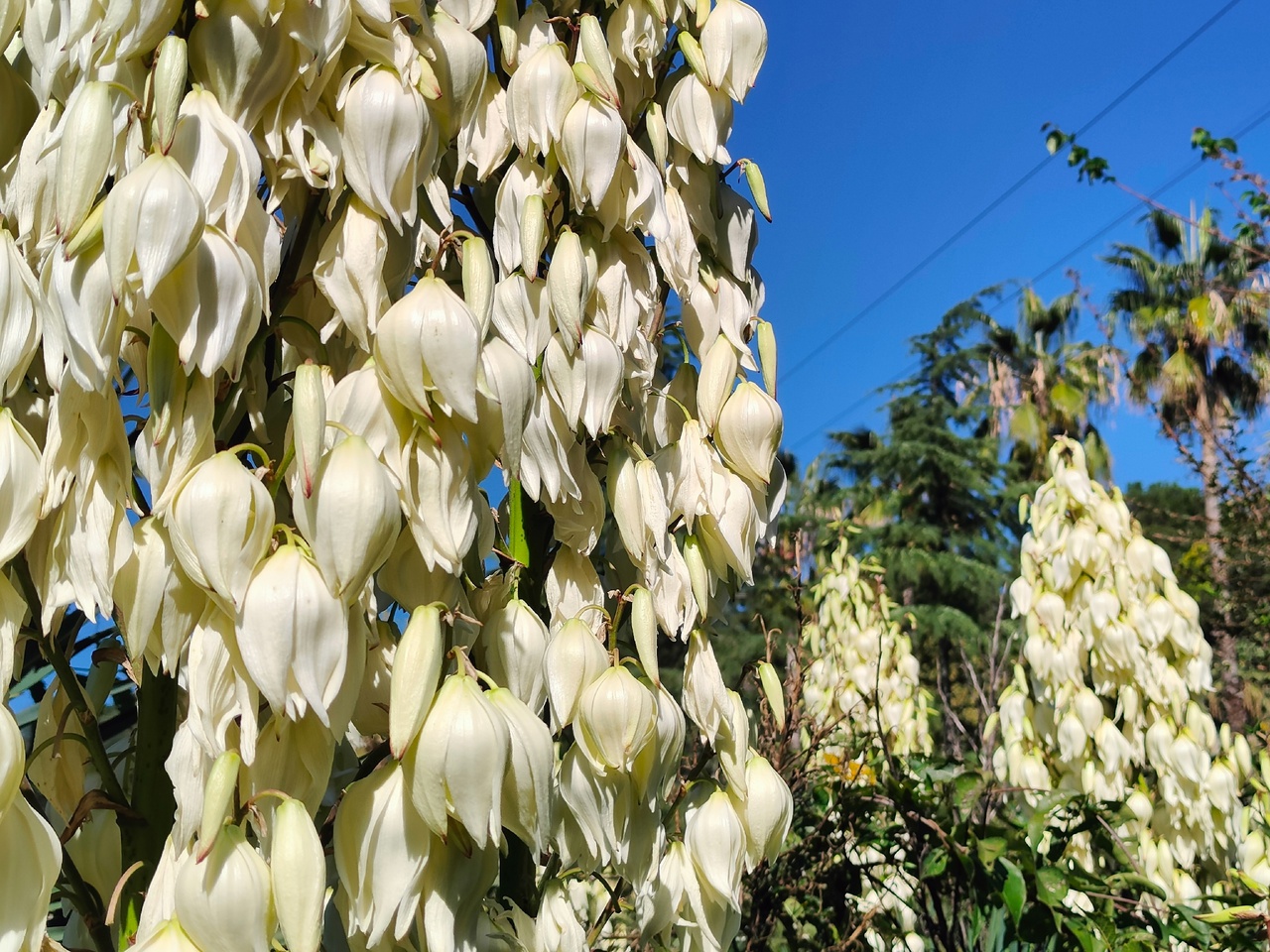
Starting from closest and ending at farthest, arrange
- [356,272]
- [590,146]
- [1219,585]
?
[356,272] → [590,146] → [1219,585]

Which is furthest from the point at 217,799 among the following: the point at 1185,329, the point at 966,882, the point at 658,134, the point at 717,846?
the point at 1185,329

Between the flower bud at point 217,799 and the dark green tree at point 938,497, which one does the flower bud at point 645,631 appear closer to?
the flower bud at point 217,799

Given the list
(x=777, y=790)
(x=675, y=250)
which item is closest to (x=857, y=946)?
(x=777, y=790)

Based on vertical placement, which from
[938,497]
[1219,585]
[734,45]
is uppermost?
[938,497]

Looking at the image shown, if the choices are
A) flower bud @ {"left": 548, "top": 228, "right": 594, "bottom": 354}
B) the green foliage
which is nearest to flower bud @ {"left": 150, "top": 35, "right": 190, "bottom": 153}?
flower bud @ {"left": 548, "top": 228, "right": 594, "bottom": 354}

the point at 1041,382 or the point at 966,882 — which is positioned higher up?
the point at 1041,382

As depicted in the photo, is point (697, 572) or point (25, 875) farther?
point (697, 572)

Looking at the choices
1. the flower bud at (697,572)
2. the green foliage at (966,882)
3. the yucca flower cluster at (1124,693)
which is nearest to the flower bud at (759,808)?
the flower bud at (697,572)

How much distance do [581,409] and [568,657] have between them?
0.50ft

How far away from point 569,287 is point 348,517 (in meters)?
0.23

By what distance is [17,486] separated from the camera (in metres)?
0.44

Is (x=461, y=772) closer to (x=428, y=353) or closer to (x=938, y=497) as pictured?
(x=428, y=353)

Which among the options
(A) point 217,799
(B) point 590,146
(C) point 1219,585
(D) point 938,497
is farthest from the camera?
(D) point 938,497

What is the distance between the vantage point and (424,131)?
525 mm
